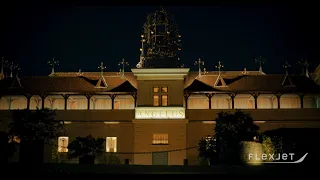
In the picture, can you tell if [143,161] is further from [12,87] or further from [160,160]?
[12,87]

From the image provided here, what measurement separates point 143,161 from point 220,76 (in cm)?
944

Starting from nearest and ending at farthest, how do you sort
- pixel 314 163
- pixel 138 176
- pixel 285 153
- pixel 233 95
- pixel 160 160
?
pixel 138 176 → pixel 314 163 → pixel 285 153 → pixel 160 160 → pixel 233 95

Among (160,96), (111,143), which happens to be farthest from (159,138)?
(111,143)

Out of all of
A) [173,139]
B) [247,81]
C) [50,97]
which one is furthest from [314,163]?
[50,97]

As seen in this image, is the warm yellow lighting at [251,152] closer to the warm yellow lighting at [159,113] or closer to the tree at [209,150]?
the tree at [209,150]

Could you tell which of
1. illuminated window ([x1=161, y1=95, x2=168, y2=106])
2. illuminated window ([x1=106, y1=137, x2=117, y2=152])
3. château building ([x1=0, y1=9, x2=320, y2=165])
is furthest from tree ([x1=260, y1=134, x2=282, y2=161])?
illuminated window ([x1=106, y1=137, x2=117, y2=152])

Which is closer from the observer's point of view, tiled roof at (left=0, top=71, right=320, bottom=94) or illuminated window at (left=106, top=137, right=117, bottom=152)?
illuminated window at (left=106, top=137, right=117, bottom=152)

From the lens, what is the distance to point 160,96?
31.5 m

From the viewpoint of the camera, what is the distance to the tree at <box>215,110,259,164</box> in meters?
23.4

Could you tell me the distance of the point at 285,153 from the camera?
21.7 meters

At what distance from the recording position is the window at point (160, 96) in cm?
3153

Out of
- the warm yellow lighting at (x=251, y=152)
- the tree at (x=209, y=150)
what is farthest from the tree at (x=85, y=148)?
the warm yellow lighting at (x=251, y=152)

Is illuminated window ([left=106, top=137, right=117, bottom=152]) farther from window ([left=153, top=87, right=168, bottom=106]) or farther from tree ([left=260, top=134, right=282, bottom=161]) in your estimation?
tree ([left=260, top=134, right=282, bottom=161])

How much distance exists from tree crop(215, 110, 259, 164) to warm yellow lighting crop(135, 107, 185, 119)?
4.75m
